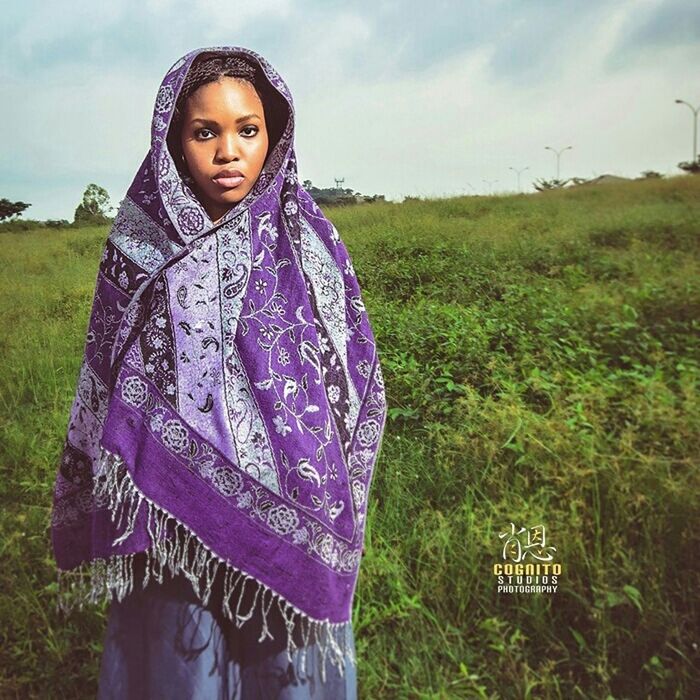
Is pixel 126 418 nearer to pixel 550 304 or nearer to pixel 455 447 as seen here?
pixel 455 447

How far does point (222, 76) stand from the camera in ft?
3.50

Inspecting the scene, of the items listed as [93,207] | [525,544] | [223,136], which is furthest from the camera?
[93,207]

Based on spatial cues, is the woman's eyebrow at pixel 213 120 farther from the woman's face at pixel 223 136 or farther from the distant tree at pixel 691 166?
the distant tree at pixel 691 166

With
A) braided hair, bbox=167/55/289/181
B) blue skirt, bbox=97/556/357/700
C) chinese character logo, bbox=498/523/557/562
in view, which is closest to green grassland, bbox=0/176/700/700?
chinese character logo, bbox=498/523/557/562

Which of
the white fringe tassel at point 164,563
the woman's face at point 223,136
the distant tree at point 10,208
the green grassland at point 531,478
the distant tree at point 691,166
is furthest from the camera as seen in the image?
the distant tree at point 10,208

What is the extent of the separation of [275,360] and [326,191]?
999mm

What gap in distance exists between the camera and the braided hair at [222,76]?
1.07m

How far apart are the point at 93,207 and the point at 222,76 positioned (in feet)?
4.21

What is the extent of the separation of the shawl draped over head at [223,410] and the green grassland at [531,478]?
49 cm

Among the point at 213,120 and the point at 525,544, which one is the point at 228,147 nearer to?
the point at 213,120

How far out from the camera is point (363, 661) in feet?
4.53

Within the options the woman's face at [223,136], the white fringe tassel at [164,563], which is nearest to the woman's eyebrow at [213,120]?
the woman's face at [223,136]

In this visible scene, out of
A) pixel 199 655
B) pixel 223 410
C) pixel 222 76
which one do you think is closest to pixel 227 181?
pixel 222 76

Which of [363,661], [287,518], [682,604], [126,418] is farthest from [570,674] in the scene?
[126,418]
